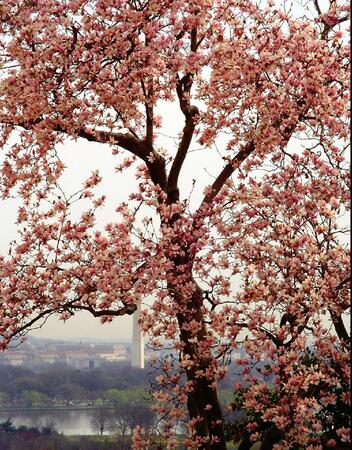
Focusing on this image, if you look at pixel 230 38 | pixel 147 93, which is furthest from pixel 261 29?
pixel 147 93

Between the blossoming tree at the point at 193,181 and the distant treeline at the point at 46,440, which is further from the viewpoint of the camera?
the distant treeline at the point at 46,440

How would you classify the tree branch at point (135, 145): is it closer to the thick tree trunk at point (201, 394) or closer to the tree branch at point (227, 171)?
the tree branch at point (227, 171)

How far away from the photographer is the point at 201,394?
661cm

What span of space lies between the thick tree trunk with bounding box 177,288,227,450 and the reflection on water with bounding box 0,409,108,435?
61.6ft

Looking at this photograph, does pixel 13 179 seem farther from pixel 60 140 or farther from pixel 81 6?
pixel 81 6

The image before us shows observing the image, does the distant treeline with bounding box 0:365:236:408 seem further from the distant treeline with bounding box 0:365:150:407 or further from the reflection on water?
the reflection on water

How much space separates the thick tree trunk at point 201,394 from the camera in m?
6.24

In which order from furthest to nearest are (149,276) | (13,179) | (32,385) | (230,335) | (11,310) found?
(32,385)
(13,179)
(11,310)
(149,276)
(230,335)

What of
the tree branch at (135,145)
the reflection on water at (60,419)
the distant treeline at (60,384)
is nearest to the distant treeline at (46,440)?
the reflection on water at (60,419)

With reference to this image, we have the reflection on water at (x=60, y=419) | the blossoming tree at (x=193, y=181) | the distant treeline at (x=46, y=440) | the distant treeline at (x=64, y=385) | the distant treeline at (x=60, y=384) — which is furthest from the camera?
the distant treeline at (x=60, y=384)

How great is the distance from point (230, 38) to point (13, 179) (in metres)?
2.55

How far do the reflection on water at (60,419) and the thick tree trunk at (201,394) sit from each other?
18.8 m

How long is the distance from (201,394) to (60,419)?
75.4 feet

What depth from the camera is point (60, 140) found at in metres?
6.67
